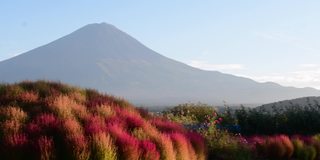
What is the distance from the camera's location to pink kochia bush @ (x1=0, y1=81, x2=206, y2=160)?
7250 millimetres

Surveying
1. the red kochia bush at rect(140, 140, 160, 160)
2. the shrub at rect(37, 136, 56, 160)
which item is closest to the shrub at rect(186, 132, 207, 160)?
the red kochia bush at rect(140, 140, 160, 160)

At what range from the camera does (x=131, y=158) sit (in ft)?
24.5

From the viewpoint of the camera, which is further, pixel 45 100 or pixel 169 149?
pixel 45 100

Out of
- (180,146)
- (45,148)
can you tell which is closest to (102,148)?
(45,148)

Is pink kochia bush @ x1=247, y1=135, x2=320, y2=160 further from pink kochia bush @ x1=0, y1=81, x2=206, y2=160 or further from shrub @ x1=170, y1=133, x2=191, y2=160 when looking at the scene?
shrub @ x1=170, y1=133, x2=191, y2=160

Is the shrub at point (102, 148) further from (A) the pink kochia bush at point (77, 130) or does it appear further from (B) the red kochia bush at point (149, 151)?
(B) the red kochia bush at point (149, 151)

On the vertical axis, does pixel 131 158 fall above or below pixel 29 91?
below

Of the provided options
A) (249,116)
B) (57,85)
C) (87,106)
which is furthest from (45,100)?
(249,116)

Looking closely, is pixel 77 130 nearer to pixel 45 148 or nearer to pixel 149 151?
pixel 45 148

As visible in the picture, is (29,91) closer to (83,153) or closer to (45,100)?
(45,100)

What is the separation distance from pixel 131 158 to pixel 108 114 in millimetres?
2178

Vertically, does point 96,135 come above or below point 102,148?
above

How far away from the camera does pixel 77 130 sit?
7.89 m

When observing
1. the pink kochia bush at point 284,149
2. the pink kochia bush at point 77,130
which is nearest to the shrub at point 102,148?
the pink kochia bush at point 77,130
